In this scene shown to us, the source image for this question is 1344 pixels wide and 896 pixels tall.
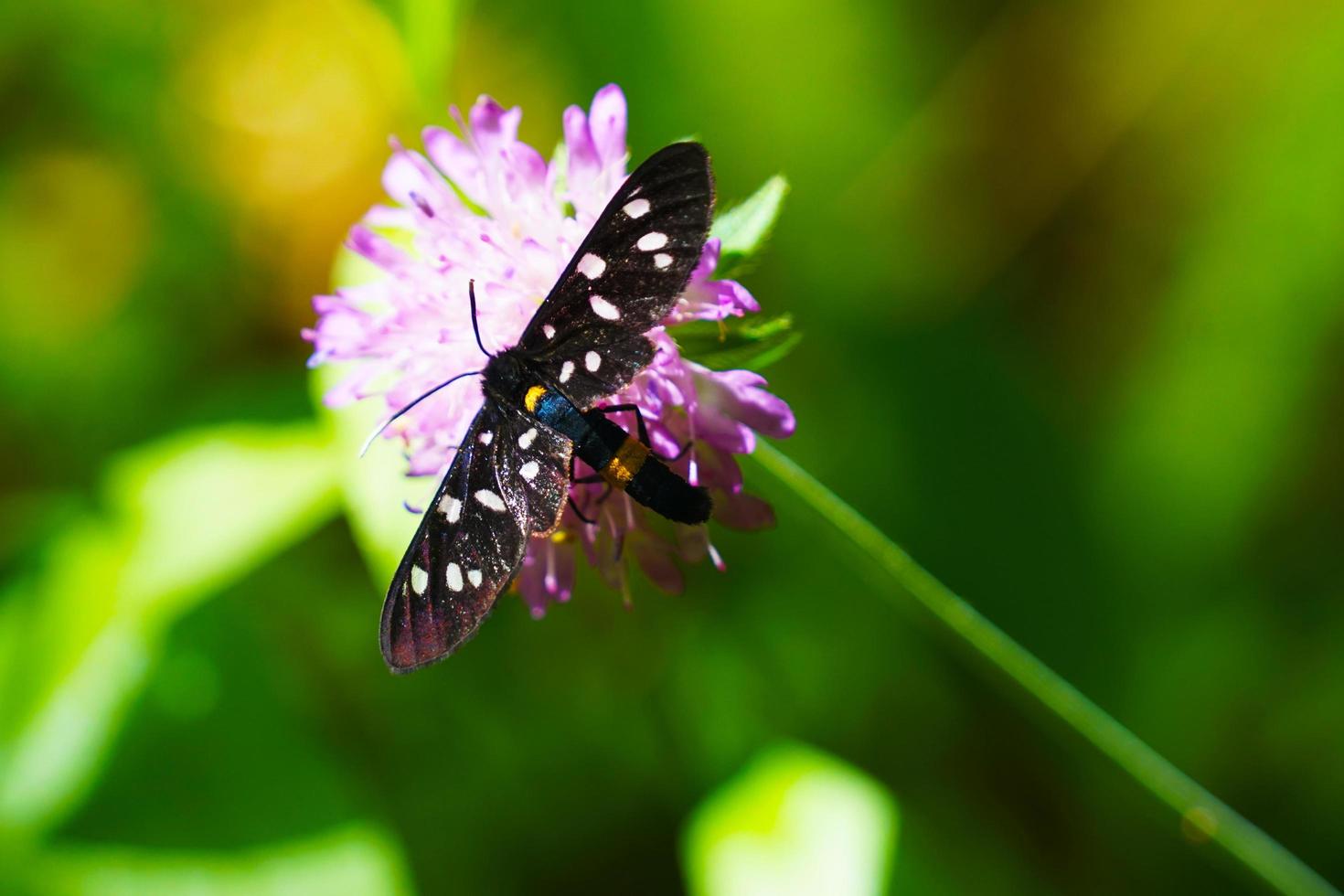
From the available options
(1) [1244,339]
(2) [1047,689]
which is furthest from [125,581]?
(1) [1244,339]

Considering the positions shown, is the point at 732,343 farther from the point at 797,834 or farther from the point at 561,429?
the point at 797,834

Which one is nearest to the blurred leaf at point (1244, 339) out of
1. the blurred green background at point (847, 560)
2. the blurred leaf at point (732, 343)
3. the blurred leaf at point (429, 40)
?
the blurred green background at point (847, 560)

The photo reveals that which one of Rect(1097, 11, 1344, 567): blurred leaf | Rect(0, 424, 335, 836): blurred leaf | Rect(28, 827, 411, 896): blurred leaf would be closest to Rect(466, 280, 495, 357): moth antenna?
Rect(0, 424, 335, 836): blurred leaf

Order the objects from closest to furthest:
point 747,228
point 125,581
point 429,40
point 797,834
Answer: point 747,228
point 797,834
point 429,40
point 125,581

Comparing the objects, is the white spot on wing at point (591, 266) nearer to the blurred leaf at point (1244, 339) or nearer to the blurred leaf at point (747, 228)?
the blurred leaf at point (747, 228)

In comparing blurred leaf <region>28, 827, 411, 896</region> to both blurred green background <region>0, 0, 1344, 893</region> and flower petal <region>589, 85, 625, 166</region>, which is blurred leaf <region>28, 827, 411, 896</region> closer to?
blurred green background <region>0, 0, 1344, 893</region>
